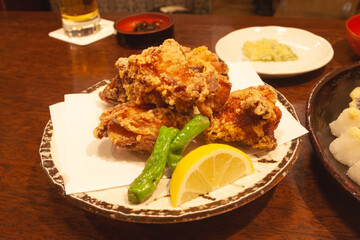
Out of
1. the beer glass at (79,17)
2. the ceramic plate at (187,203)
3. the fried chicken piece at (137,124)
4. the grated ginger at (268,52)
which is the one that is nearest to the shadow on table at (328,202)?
the ceramic plate at (187,203)

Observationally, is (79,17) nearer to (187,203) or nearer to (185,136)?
(185,136)

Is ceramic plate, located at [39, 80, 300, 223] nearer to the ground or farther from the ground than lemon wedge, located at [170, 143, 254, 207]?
nearer to the ground

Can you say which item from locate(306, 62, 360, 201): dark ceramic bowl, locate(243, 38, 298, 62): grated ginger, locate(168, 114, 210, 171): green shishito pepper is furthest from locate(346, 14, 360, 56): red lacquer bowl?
locate(168, 114, 210, 171): green shishito pepper

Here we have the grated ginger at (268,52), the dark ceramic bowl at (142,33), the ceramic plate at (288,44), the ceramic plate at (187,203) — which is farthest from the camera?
the dark ceramic bowl at (142,33)

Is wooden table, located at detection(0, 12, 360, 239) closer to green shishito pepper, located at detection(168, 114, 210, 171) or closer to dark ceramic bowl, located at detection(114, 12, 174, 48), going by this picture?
dark ceramic bowl, located at detection(114, 12, 174, 48)

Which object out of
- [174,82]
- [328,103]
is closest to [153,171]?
[174,82]

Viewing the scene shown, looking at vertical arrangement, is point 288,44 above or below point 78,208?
above

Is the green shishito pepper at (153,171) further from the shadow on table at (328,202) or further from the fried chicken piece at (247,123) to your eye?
the shadow on table at (328,202)
